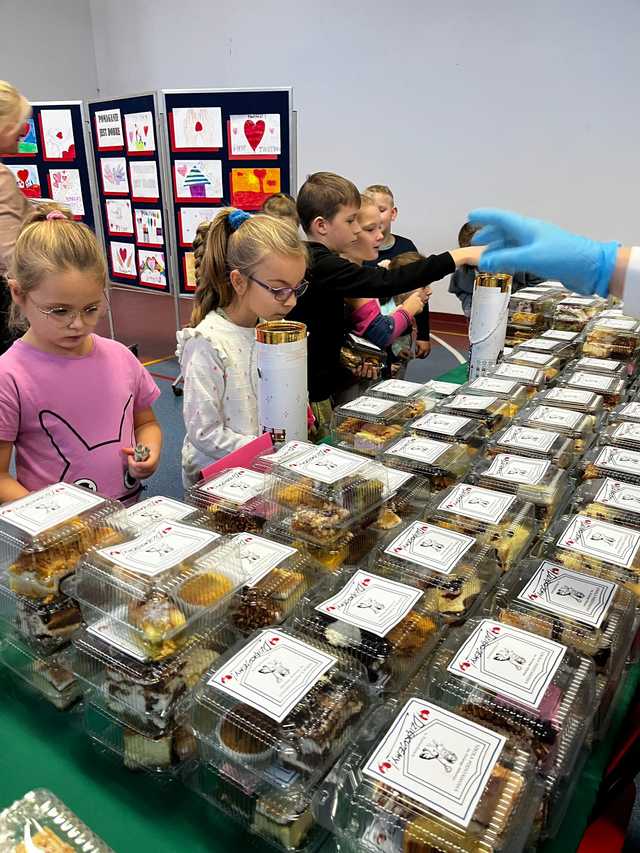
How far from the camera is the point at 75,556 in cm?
94

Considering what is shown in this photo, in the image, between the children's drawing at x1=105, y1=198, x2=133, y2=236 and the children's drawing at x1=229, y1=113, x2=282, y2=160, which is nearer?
the children's drawing at x1=229, y1=113, x2=282, y2=160

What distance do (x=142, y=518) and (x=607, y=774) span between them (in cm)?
78

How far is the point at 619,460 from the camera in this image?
1.36 metres

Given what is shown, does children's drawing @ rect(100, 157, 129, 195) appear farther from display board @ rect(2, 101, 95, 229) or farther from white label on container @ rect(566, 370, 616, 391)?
white label on container @ rect(566, 370, 616, 391)

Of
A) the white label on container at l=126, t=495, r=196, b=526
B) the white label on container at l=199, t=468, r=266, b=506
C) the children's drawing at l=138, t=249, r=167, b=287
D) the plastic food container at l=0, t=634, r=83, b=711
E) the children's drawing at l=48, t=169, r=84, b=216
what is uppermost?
the children's drawing at l=48, t=169, r=84, b=216

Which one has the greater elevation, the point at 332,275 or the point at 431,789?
the point at 332,275

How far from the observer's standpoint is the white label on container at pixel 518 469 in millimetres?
1269

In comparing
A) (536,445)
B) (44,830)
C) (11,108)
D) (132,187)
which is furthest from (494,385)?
(132,187)

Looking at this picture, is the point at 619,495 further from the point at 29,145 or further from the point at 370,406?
the point at 29,145

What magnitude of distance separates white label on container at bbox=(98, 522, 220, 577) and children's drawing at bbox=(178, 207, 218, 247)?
416 centimetres

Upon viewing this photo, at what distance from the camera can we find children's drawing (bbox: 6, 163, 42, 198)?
18.0 ft

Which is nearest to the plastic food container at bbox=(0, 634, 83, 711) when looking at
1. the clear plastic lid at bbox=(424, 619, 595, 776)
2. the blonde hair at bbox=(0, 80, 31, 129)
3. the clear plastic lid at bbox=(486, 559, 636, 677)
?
the clear plastic lid at bbox=(424, 619, 595, 776)

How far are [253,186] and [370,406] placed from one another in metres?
3.31

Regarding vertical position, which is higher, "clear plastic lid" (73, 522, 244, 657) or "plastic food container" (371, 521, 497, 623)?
"clear plastic lid" (73, 522, 244, 657)
